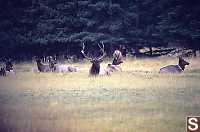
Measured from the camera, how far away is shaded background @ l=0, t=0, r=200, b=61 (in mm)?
5367

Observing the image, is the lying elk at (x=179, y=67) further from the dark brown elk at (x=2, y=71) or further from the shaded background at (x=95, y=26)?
the dark brown elk at (x=2, y=71)

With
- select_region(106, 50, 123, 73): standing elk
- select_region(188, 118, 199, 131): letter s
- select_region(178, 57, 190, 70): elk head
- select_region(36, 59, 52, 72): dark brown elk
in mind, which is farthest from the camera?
select_region(36, 59, 52, 72): dark brown elk

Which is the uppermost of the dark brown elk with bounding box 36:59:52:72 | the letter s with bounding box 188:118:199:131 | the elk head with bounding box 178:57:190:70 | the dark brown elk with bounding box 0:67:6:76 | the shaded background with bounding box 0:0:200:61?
the shaded background with bounding box 0:0:200:61

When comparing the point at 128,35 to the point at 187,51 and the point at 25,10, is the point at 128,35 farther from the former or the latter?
the point at 25,10

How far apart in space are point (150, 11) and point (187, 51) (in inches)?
19.9

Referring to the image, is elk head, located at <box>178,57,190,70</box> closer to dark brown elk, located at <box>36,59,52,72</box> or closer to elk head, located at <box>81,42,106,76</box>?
elk head, located at <box>81,42,106,76</box>

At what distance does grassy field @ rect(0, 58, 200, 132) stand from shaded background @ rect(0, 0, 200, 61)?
6.7 inches

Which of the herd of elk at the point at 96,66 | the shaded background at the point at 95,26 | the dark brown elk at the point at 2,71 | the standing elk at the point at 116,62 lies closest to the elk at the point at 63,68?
the herd of elk at the point at 96,66

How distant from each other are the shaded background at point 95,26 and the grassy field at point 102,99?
6.7 inches

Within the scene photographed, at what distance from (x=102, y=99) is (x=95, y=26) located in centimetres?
69

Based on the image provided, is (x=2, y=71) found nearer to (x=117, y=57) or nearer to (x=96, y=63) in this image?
(x=96, y=63)

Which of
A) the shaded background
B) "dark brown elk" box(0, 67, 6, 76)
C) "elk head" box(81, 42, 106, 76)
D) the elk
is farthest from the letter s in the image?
"dark brown elk" box(0, 67, 6, 76)

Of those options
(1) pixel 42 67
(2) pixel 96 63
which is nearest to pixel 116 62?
(2) pixel 96 63

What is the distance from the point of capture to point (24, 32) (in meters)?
5.56
